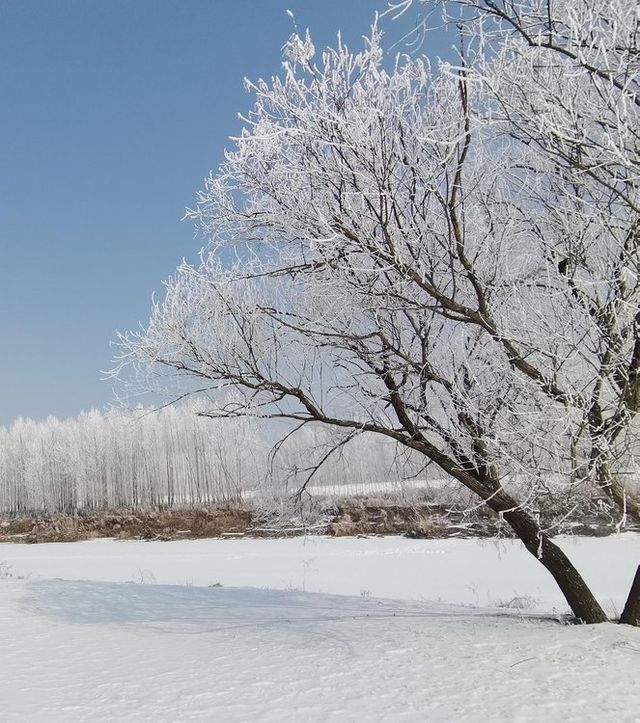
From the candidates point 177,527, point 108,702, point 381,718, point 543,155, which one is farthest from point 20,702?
point 177,527

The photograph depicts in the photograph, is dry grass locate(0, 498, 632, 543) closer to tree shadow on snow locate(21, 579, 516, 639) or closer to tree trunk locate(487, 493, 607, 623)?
tree shadow on snow locate(21, 579, 516, 639)

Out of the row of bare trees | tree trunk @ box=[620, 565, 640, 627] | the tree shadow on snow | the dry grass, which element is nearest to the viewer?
tree trunk @ box=[620, 565, 640, 627]

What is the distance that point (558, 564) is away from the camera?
6488 mm

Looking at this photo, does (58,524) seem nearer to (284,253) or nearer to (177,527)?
(177,527)

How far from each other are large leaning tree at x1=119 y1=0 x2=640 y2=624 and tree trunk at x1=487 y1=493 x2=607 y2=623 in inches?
0.8

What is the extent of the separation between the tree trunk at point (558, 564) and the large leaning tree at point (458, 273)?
2 cm

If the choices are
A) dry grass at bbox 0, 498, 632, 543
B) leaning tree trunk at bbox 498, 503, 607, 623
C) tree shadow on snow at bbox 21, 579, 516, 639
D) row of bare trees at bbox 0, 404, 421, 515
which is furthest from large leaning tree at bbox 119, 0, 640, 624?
row of bare trees at bbox 0, 404, 421, 515

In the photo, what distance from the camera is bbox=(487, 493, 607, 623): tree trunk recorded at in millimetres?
6246

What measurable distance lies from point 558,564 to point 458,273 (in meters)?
3.17

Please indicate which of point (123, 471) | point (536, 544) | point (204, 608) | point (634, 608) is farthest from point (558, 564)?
point (123, 471)

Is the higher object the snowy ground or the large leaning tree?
the large leaning tree

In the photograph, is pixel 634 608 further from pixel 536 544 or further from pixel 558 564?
pixel 536 544

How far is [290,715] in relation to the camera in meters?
3.63

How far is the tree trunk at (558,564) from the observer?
6246 millimetres
